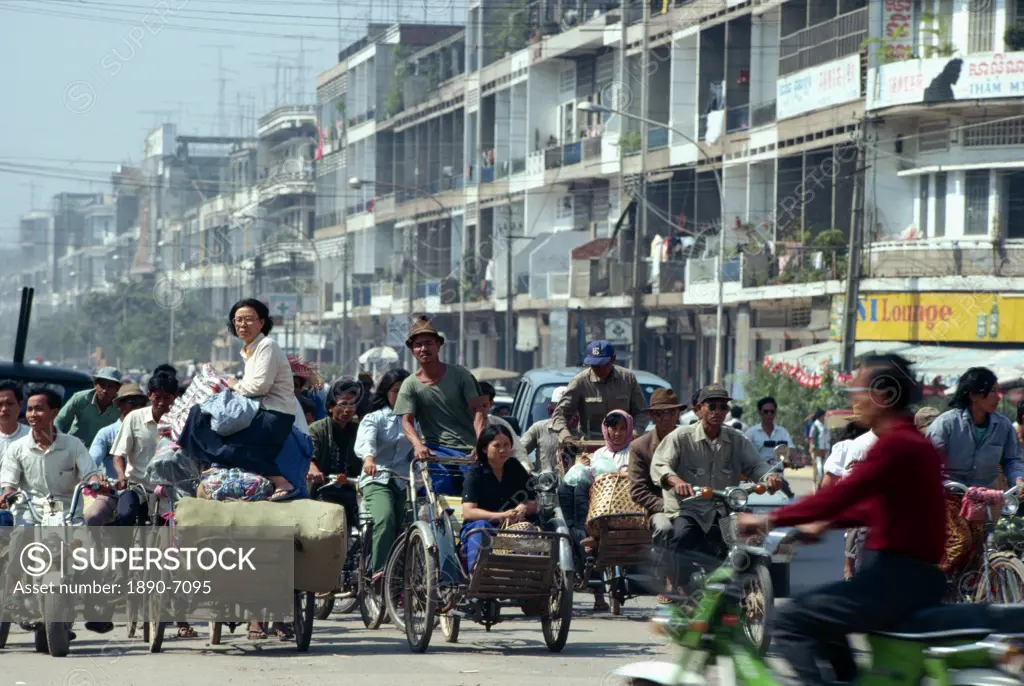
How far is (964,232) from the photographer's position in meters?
33.4

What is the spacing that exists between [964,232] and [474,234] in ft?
101

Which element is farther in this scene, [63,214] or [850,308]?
[63,214]

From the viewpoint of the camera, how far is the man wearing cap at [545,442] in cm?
1357

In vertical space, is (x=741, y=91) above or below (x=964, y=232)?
above

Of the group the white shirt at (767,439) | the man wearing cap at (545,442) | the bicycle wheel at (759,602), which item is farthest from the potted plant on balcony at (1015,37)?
the bicycle wheel at (759,602)

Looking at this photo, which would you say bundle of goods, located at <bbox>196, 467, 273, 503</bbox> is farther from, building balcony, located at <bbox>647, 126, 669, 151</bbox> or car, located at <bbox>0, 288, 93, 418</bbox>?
building balcony, located at <bbox>647, 126, 669, 151</bbox>

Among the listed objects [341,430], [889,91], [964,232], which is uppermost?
[889,91]

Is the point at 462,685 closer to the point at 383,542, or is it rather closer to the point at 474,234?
the point at 383,542

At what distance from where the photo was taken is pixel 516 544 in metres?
9.90

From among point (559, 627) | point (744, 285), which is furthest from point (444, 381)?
point (744, 285)

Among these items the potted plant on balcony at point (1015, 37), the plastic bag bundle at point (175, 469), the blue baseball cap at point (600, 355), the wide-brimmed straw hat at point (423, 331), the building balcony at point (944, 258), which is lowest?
the plastic bag bundle at point (175, 469)

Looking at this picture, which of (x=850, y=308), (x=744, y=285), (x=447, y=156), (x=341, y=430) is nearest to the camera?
(x=341, y=430)

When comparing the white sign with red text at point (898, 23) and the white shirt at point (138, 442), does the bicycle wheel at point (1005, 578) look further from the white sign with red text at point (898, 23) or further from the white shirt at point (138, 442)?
the white sign with red text at point (898, 23)

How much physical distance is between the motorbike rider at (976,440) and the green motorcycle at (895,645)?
4837 mm
